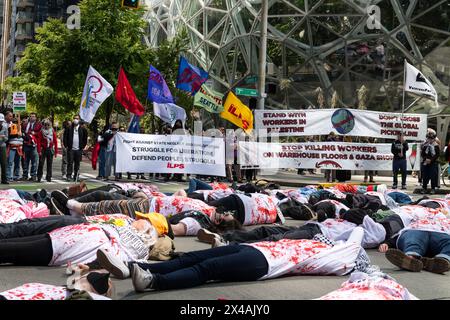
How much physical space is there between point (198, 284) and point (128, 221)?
2044 millimetres

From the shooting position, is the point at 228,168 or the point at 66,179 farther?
the point at 228,168

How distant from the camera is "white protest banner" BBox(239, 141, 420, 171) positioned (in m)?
22.3

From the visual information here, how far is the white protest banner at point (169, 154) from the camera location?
1922 cm

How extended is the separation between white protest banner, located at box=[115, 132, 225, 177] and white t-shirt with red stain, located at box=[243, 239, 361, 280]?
41.6ft

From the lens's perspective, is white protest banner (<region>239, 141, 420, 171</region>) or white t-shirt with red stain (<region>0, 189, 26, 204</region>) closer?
white t-shirt with red stain (<region>0, 189, 26, 204</region>)

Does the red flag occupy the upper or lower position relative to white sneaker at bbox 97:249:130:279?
upper

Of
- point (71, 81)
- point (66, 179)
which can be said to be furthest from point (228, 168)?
point (71, 81)

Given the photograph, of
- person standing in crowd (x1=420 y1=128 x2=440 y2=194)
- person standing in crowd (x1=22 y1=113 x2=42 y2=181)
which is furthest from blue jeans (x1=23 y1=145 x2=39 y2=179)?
person standing in crowd (x1=420 y1=128 x2=440 y2=194)

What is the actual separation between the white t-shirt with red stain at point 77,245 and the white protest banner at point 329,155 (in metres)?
16.0

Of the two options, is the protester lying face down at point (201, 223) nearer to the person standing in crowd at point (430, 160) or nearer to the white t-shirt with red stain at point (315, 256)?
the white t-shirt with red stain at point (315, 256)

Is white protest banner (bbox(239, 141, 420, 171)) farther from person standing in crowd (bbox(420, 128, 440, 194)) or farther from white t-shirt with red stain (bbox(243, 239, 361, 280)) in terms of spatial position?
white t-shirt with red stain (bbox(243, 239, 361, 280))
